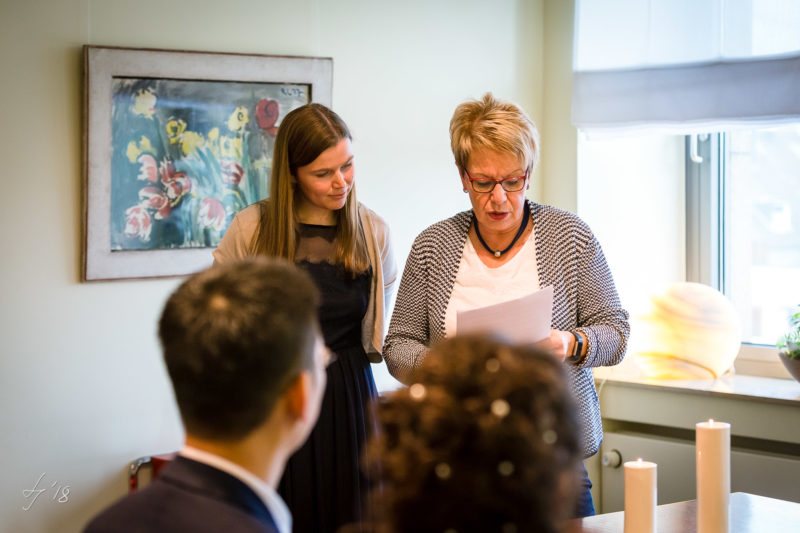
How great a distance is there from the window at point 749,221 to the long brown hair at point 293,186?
172 centimetres

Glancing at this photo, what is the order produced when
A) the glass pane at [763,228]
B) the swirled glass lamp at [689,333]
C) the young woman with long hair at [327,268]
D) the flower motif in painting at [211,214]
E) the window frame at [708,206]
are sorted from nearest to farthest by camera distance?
the young woman with long hair at [327,268], the flower motif in painting at [211,214], the swirled glass lamp at [689,333], the glass pane at [763,228], the window frame at [708,206]

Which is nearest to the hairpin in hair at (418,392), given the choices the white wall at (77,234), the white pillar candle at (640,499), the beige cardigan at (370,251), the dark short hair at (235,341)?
the dark short hair at (235,341)

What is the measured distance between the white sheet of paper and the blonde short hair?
36 centimetres

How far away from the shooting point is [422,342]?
2.08 metres

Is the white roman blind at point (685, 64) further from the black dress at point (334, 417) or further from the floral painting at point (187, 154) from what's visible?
the black dress at point (334, 417)

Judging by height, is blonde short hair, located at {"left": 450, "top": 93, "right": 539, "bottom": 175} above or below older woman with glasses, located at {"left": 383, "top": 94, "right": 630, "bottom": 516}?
above

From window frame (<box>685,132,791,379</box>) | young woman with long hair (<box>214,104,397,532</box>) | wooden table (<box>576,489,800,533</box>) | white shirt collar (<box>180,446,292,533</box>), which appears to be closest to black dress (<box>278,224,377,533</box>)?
young woman with long hair (<box>214,104,397,532</box>)

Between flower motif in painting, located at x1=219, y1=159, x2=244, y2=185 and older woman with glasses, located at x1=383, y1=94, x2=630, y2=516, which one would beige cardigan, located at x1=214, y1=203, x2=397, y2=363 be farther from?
flower motif in painting, located at x1=219, y1=159, x2=244, y2=185

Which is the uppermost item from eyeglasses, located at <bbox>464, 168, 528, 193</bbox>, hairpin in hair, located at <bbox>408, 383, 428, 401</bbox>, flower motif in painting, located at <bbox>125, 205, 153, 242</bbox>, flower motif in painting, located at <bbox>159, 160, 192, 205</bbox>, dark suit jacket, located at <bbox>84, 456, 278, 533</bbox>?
flower motif in painting, located at <bbox>159, 160, 192, 205</bbox>

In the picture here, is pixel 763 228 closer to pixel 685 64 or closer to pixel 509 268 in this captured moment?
pixel 685 64

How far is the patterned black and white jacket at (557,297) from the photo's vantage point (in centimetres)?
196

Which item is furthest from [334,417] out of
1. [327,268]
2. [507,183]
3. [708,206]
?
[708,206]

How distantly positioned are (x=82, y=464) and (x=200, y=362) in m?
1.91

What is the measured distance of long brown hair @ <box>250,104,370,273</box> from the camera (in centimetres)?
209
